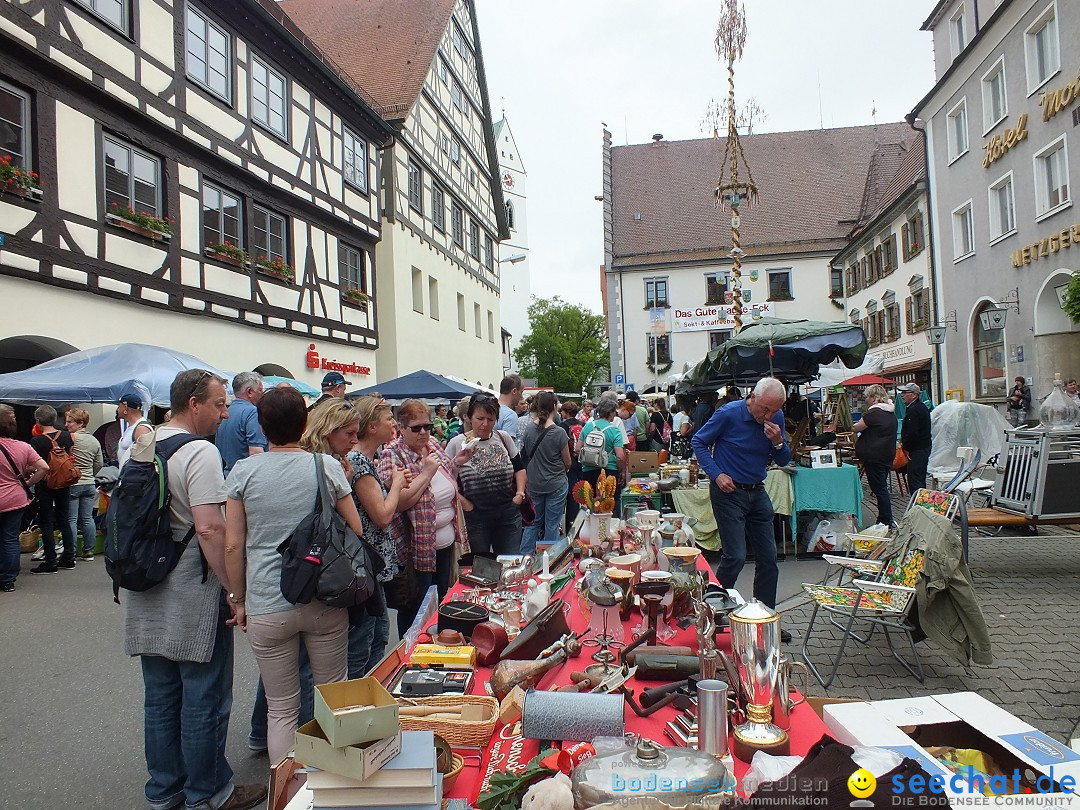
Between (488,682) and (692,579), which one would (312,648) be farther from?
(692,579)

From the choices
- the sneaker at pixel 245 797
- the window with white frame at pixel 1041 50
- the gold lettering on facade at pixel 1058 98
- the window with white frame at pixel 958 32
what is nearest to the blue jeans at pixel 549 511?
the sneaker at pixel 245 797

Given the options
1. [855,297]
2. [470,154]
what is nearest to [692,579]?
[470,154]

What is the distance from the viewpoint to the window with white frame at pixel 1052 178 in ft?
46.3

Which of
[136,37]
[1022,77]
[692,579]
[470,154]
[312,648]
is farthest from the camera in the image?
[470,154]

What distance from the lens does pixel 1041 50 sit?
14.8 m

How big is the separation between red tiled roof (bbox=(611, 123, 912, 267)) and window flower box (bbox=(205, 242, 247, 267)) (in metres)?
27.3

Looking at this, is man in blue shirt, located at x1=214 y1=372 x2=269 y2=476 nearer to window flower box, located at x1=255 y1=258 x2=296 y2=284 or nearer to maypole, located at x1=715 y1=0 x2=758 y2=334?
maypole, located at x1=715 y1=0 x2=758 y2=334

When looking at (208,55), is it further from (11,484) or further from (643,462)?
(643,462)

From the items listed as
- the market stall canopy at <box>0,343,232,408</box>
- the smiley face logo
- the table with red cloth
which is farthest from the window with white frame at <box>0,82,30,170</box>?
the smiley face logo

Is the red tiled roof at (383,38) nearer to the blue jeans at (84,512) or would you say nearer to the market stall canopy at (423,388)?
the market stall canopy at (423,388)

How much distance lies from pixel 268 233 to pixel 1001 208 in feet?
56.3

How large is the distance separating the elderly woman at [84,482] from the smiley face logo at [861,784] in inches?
350

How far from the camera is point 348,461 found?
3.28 metres

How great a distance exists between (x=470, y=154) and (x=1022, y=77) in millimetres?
16057
